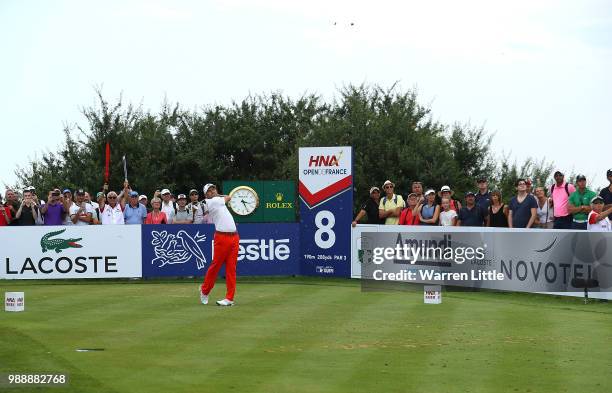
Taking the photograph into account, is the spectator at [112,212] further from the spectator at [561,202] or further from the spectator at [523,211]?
the spectator at [561,202]

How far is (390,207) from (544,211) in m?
3.90

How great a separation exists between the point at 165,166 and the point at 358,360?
32445 mm

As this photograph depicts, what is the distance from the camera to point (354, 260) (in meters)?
27.5

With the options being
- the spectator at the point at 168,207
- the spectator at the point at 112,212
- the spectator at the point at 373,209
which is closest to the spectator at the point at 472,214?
the spectator at the point at 373,209

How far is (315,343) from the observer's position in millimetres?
14883

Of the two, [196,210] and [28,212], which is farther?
[196,210]

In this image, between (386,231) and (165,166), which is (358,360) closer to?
(386,231)

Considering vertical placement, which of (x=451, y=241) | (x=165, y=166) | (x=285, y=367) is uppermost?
(x=165, y=166)

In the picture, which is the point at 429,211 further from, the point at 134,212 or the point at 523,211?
the point at 134,212

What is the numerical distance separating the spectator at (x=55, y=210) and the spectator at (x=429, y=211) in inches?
347

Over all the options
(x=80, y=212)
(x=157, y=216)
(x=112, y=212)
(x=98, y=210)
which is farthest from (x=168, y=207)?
(x=80, y=212)

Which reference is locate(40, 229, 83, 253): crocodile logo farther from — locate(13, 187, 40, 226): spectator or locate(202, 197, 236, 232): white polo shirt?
locate(202, 197, 236, 232): white polo shirt

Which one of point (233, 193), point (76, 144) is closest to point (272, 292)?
point (233, 193)

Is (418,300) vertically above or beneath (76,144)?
beneath
